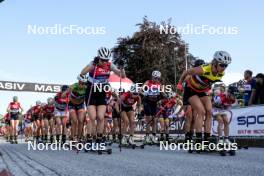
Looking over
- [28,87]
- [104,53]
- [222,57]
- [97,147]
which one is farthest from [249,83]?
[28,87]

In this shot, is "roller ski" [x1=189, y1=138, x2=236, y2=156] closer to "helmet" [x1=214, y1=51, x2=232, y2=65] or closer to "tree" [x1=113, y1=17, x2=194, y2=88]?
"helmet" [x1=214, y1=51, x2=232, y2=65]

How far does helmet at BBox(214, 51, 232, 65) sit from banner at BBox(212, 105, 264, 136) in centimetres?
453

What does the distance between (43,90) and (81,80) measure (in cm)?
3948

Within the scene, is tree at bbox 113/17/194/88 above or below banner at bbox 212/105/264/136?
above

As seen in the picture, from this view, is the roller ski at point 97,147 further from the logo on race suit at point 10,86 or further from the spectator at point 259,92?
the logo on race suit at point 10,86

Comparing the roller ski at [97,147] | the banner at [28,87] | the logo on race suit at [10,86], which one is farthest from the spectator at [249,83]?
the logo on race suit at [10,86]

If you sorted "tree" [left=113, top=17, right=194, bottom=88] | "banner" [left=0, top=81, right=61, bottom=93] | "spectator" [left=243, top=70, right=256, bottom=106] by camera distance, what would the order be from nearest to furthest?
"spectator" [left=243, top=70, right=256, bottom=106] < "banner" [left=0, top=81, right=61, bottom=93] < "tree" [left=113, top=17, right=194, bottom=88]

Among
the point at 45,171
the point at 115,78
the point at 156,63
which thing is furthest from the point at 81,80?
the point at 156,63

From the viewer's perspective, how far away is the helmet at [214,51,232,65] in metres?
9.78

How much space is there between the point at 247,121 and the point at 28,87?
39942 mm

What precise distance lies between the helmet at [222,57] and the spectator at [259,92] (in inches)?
209

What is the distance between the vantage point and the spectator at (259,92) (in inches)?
584

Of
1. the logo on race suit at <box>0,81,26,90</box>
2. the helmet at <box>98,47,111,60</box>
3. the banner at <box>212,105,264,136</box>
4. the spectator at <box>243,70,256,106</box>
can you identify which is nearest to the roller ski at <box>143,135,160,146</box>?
the banner at <box>212,105,264,136</box>

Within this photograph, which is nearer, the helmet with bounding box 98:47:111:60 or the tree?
the helmet with bounding box 98:47:111:60
